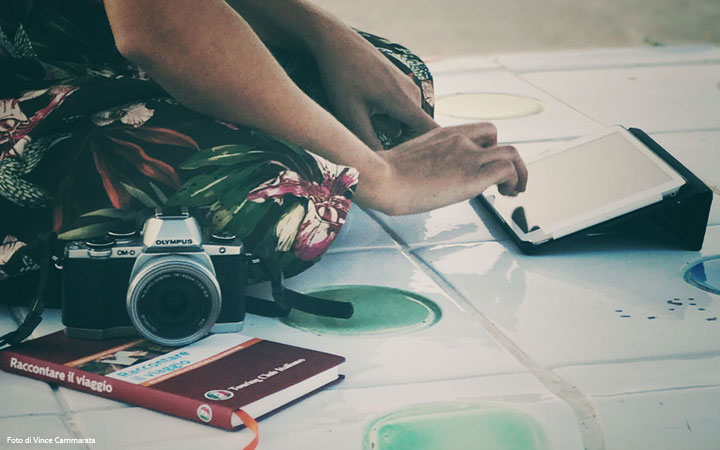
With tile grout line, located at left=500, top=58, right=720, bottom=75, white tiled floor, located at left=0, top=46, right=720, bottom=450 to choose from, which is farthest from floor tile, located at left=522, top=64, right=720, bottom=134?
white tiled floor, located at left=0, top=46, right=720, bottom=450

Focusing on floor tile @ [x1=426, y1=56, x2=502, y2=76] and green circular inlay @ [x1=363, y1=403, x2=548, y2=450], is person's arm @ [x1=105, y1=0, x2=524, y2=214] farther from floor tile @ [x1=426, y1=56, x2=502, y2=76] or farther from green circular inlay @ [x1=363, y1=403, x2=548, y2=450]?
floor tile @ [x1=426, y1=56, x2=502, y2=76]

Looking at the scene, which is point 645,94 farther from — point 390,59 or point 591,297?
→ point 591,297

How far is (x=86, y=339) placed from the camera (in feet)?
4.44

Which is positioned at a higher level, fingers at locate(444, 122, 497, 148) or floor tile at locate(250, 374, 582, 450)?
fingers at locate(444, 122, 497, 148)

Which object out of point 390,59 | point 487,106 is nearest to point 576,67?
point 487,106

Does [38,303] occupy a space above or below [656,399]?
above

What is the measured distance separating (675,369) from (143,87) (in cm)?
84

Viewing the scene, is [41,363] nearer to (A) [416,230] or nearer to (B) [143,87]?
(B) [143,87]

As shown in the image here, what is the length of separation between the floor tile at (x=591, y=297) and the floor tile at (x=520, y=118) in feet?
2.39

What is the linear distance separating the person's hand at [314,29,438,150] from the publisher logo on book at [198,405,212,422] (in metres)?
0.75

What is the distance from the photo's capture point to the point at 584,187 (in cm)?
176

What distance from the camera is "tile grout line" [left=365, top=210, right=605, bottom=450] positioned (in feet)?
3.85

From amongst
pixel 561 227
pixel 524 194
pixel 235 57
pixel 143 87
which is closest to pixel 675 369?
pixel 561 227

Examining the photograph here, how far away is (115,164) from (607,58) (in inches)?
90.7
